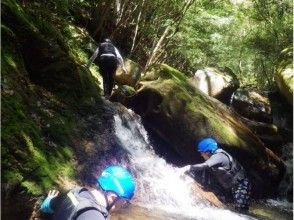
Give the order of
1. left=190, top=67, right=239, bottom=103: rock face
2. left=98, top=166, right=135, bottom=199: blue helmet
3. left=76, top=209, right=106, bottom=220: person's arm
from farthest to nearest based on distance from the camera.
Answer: left=190, top=67, right=239, bottom=103: rock face
left=98, top=166, right=135, bottom=199: blue helmet
left=76, top=209, right=106, bottom=220: person's arm

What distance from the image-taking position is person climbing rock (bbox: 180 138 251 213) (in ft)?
25.6

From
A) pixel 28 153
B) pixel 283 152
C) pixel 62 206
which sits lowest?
pixel 283 152

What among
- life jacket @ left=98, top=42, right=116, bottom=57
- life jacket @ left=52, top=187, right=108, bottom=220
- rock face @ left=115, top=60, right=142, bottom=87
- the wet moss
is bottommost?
rock face @ left=115, top=60, right=142, bottom=87

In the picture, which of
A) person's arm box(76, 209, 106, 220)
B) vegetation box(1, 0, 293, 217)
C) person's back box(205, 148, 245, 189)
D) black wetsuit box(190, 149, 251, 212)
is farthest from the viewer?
black wetsuit box(190, 149, 251, 212)

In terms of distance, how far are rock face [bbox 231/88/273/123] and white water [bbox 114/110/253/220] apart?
683cm

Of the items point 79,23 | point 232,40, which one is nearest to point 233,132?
point 79,23

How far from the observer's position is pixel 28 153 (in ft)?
17.0

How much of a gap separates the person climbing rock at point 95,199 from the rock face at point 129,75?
11301 millimetres

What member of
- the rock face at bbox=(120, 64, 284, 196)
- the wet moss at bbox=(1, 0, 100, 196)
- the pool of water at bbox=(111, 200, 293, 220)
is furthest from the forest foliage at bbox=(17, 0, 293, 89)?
the pool of water at bbox=(111, 200, 293, 220)

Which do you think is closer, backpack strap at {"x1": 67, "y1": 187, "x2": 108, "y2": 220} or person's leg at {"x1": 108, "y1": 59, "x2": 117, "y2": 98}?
backpack strap at {"x1": 67, "y1": 187, "x2": 108, "y2": 220}

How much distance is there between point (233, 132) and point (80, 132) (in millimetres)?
5228

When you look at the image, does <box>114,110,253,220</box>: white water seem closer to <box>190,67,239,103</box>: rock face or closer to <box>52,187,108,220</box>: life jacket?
<box>52,187,108,220</box>: life jacket

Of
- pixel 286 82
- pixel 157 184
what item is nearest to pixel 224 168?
pixel 157 184

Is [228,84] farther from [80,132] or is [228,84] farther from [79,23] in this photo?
[80,132]
